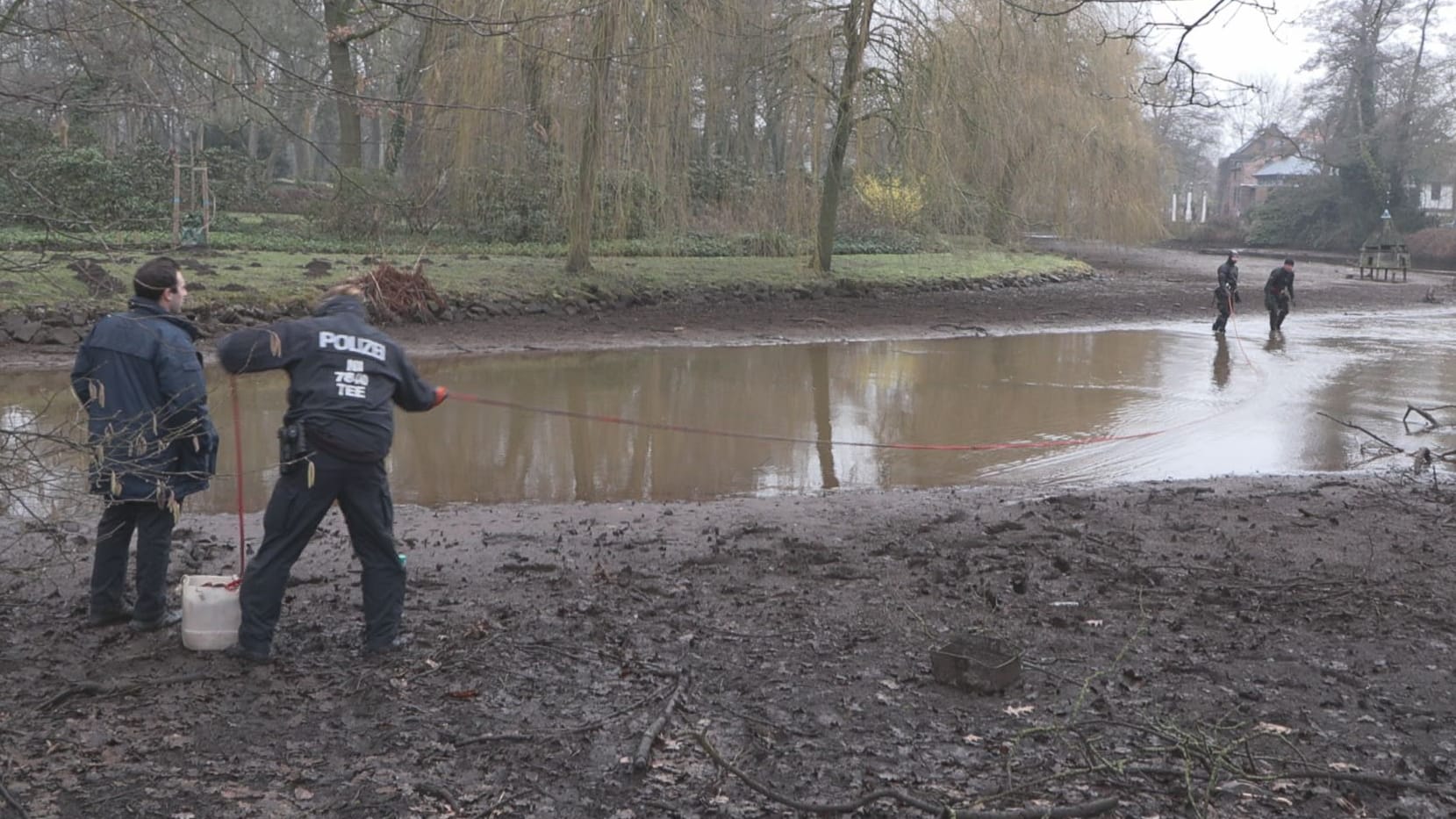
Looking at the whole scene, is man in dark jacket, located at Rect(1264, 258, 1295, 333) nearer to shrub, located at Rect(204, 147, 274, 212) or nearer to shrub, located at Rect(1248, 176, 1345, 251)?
shrub, located at Rect(204, 147, 274, 212)

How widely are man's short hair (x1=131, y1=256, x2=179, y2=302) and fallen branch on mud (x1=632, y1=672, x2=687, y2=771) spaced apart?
10.3ft

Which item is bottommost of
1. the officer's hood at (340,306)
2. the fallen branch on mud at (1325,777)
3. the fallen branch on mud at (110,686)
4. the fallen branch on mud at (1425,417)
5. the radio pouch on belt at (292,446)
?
the fallen branch on mud at (110,686)

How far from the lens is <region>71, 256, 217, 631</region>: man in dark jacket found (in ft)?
19.3

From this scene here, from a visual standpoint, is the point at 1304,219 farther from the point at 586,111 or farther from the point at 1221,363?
the point at 586,111

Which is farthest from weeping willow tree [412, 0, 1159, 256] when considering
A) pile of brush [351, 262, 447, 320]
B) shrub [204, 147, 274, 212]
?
shrub [204, 147, 274, 212]

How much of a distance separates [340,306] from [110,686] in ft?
6.34

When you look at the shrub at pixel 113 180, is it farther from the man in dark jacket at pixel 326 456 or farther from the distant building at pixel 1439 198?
the distant building at pixel 1439 198

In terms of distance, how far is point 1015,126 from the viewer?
86.3 ft

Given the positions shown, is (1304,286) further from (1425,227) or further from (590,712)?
(590,712)

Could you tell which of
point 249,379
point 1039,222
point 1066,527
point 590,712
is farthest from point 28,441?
point 1039,222

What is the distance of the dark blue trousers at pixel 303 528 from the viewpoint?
5625mm

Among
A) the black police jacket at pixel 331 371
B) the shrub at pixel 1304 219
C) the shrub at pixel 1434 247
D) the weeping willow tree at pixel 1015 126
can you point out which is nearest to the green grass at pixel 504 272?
A: the weeping willow tree at pixel 1015 126

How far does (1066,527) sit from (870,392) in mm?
7974

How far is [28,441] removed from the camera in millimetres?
4105
